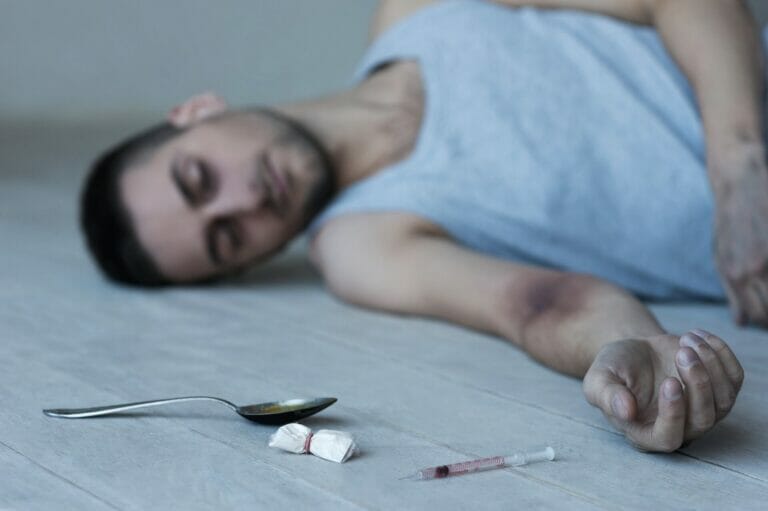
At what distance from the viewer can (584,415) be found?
128 centimetres

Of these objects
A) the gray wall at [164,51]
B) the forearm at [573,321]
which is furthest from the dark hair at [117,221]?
the gray wall at [164,51]

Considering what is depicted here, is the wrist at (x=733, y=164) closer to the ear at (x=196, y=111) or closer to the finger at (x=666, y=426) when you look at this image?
the finger at (x=666, y=426)

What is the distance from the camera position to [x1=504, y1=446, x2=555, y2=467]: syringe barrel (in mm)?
1106

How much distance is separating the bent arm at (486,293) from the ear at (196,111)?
1.14 feet

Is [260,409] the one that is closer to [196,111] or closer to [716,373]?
[716,373]

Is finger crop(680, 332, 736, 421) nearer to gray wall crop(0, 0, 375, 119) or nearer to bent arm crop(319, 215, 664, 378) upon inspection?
bent arm crop(319, 215, 664, 378)

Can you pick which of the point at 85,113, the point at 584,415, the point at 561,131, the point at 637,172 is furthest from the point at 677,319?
the point at 85,113

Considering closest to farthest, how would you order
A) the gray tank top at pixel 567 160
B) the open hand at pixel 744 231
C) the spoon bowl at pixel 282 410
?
the spoon bowl at pixel 282 410
the open hand at pixel 744 231
the gray tank top at pixel 567 160

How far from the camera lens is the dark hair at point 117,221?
2.04 m

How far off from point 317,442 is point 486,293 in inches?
22.1

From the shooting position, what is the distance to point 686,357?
104cm

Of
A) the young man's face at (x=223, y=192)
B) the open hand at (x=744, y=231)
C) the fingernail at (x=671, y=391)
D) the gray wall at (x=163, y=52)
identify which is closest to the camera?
the fingernail at (x=671, y=391)

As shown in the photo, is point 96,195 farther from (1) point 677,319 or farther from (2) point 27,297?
(1) point 677,319

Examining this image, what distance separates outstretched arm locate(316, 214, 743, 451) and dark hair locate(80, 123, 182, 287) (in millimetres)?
329
